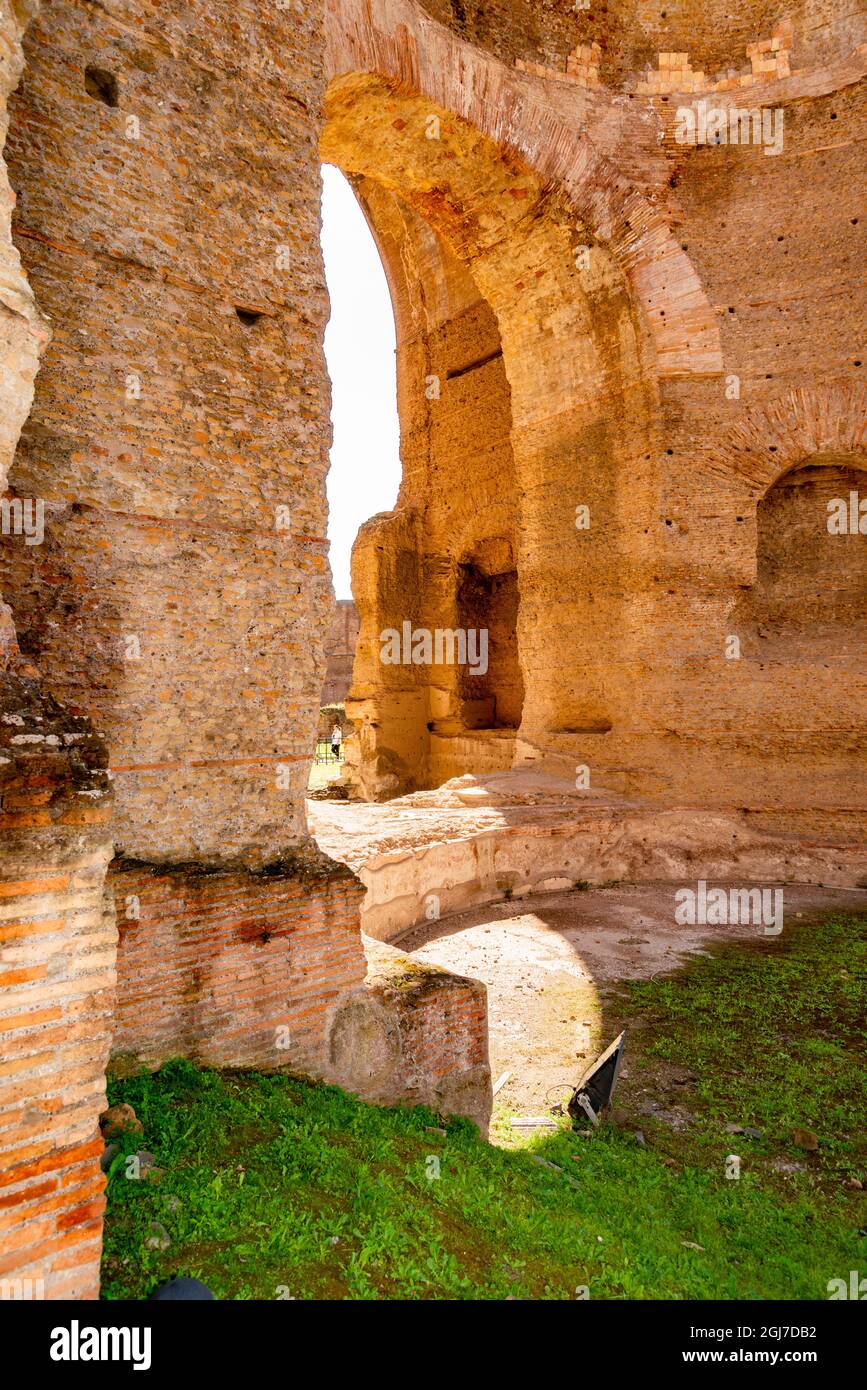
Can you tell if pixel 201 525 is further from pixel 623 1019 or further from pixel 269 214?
pixel 623 1019

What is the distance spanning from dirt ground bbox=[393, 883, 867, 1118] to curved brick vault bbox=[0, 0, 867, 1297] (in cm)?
A: 79

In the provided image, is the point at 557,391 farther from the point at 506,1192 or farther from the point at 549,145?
the point at 506,1192

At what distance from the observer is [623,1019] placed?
555cm

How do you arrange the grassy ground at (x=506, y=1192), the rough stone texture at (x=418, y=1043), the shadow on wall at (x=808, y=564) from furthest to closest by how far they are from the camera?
the shadow on wall at (x=808, y=564) → the rough stone texture at (x=418, y=1043) → the grassy ground at (x=506, y=1192)

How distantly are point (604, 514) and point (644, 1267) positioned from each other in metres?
8.79

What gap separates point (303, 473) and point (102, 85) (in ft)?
6.74

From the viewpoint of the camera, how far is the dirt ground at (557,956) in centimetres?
502

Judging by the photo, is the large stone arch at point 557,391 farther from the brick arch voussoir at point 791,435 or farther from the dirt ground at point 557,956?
the dirt ground at point 557,956

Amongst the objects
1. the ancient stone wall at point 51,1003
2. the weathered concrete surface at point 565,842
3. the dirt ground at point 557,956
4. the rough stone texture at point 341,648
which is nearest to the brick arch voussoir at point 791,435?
the weathered concrete surface at point 565,842

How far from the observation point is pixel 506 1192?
335 cm

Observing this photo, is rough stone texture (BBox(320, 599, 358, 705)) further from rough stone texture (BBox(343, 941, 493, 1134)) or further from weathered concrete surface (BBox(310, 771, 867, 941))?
rough stone texture (BBox(343, 941, 493, 1134))

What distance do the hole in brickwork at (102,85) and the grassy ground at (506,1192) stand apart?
4.70 m

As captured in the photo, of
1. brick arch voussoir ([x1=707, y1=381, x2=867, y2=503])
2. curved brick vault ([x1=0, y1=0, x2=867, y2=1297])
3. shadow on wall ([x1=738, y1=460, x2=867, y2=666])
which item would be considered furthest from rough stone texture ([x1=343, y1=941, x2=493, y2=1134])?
brick arch voussoir ([x1=707, y1=381, x2=867, y2=503])

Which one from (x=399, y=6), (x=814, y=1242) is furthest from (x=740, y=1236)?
(x=399, y=6)
